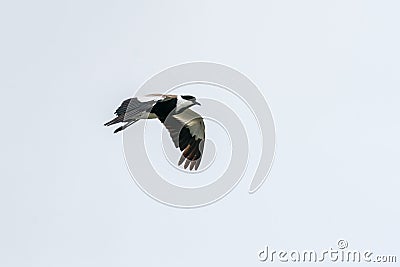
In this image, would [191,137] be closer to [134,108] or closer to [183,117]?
[183,117]

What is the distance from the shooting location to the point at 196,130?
62.8 feet

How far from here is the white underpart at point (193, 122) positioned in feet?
62.7

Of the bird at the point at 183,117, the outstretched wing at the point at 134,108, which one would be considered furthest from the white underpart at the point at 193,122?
the outstretched wing at the point at 134,108

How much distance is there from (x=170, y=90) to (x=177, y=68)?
8.19 feet

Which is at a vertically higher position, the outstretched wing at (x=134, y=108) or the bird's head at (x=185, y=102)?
the bird's head at (x=185, y=102)

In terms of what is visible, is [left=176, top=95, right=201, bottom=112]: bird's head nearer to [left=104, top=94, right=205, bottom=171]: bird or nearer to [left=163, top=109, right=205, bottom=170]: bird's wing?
[left=104, top=94, right=205, bottom=171]: bird

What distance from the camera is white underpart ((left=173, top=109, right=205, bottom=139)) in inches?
752

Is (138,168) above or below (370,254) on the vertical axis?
below

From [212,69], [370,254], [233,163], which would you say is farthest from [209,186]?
[370,254]

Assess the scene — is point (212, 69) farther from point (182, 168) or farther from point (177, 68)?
point (182, 168)

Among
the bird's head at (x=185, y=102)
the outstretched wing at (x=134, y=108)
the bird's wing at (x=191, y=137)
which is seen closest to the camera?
the outstretched wing at (x=134, y=108)

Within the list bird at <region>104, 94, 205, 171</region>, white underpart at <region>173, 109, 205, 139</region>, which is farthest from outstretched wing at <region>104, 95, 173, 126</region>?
white underpart at <region>173, 109, 205, 139</region>

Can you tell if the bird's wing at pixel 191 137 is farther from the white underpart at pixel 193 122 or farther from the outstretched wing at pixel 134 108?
the outstretched wing at pixel 134 108

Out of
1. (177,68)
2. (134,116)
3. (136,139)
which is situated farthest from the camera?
(177,68)
